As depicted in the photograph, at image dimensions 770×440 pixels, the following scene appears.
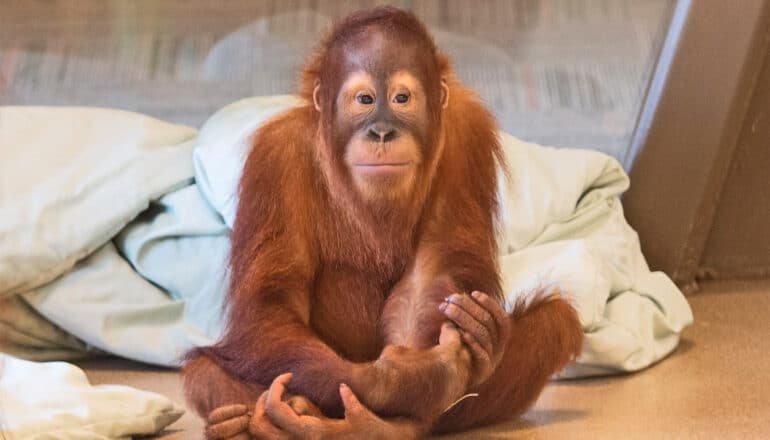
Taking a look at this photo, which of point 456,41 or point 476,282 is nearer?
point 476,282

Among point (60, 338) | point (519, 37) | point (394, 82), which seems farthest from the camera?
point (519, 37)

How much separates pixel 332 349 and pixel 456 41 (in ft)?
4.91

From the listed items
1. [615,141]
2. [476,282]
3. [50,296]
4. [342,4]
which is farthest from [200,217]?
[615,141]

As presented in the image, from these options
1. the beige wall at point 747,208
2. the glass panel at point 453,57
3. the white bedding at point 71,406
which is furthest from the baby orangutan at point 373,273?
the glass panel at point 453,57

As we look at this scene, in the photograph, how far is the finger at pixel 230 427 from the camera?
1876 mm

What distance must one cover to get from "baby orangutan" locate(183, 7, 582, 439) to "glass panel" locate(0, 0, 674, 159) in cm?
113

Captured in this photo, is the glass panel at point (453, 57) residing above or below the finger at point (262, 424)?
above

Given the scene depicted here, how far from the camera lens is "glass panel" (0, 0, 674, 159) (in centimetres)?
326

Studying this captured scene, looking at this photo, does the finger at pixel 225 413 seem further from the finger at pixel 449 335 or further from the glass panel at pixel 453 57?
the glass panel at pixel 453 57

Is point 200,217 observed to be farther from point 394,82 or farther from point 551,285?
point 394,82

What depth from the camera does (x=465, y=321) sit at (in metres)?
1.91

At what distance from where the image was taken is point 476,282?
2.08 meters

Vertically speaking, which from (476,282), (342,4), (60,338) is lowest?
(60,338)

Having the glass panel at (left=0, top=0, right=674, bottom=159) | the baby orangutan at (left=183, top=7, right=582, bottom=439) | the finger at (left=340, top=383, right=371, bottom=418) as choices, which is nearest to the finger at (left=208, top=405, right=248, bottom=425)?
the baby orangutan at (left=183, top=7, right=582, bottom=439)
